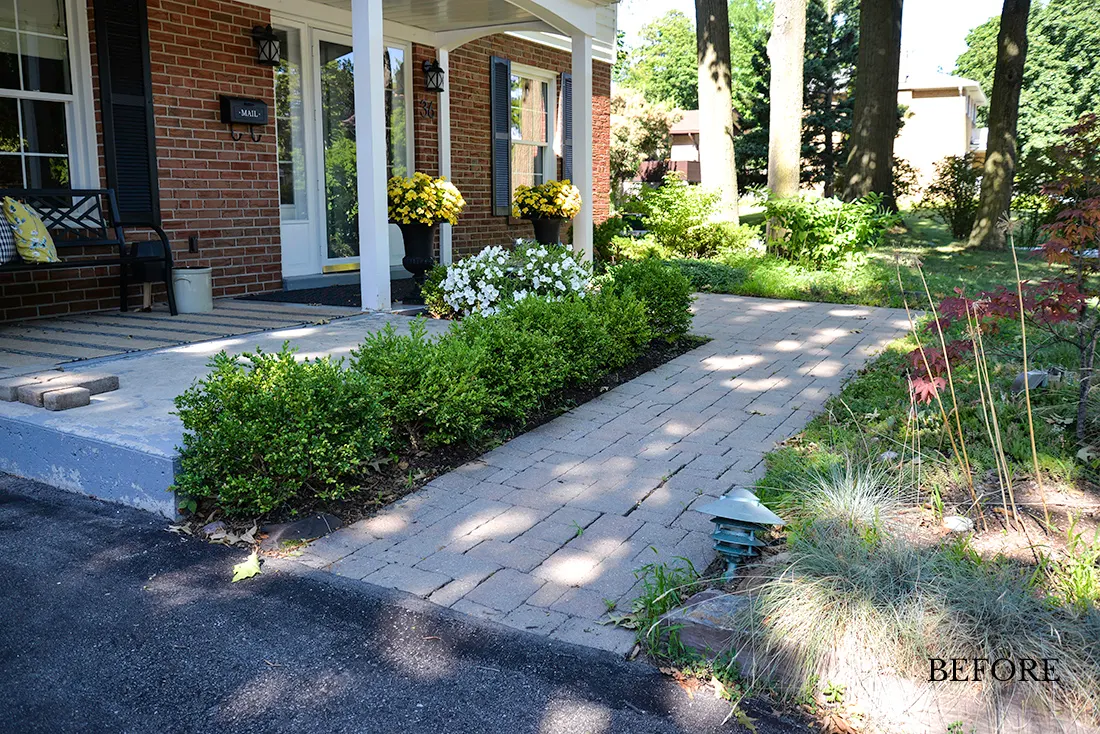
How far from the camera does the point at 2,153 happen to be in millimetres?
6402

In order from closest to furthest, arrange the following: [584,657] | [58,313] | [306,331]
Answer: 1. [584,657]
2. [306,331]
3. [58,313]

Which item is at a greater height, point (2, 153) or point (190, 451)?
point (2, 153)

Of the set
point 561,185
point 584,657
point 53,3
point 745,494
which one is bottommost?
point 584,657

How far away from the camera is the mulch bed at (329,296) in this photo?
7624 millimetres

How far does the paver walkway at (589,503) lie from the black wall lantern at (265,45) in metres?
4.76

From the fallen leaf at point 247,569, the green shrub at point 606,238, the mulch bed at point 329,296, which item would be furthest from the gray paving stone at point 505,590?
the green shrub at point 606,238

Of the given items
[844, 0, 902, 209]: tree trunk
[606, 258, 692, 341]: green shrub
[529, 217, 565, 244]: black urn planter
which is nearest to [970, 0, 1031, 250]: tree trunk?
[844, 0, 902, 209]: tree trunk

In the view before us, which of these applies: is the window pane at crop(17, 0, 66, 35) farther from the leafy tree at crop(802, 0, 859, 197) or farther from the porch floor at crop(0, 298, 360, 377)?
the leafy tree at crop(802, 0, 859, 197)

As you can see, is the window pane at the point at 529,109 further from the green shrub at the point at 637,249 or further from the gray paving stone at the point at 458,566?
the gray paving stone at the point at 458,566

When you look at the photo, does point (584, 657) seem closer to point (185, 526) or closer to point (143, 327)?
point (185, 526)

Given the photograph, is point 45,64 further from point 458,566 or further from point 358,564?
point 458,566

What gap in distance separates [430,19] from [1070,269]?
24.5 feet

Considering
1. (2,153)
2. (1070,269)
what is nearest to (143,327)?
(2,153)

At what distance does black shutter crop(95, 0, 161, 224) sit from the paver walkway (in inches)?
167
